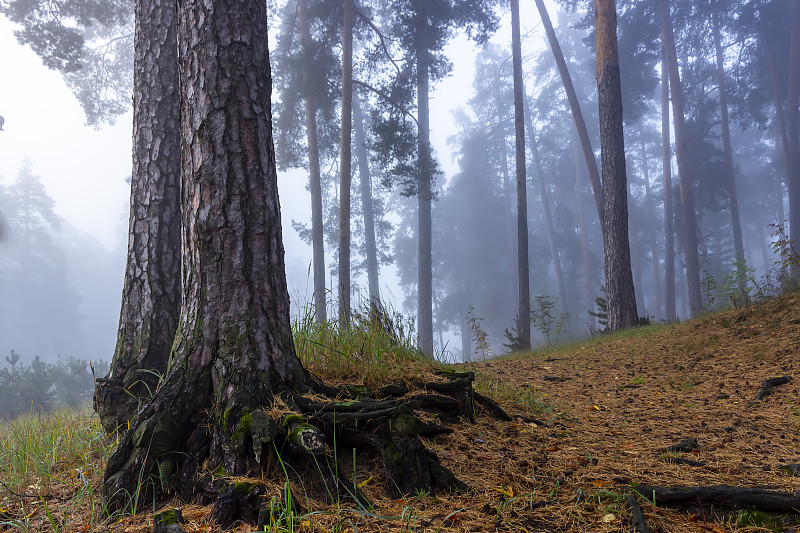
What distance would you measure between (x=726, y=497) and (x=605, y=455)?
30.8 inches

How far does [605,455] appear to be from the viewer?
8.64 ft

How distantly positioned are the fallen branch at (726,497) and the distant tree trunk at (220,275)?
187 centimetres

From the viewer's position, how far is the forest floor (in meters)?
1.82

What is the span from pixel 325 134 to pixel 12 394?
1434 cm

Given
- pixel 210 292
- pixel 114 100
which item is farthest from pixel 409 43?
pixel 210 292

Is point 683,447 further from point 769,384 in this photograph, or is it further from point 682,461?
point 769,384

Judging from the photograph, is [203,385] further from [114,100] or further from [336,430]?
[114,100]

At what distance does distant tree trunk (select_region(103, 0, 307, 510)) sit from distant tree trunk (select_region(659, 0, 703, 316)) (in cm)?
1931

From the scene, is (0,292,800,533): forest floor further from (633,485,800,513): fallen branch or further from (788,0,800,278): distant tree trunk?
(788,0,800,278): distant tree trunk

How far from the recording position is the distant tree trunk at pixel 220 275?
226cm

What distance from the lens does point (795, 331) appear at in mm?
5500

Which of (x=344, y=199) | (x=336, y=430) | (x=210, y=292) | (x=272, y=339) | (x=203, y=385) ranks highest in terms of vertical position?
(x=344, y=199)

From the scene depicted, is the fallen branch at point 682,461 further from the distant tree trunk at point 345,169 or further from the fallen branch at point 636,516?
the distant tree trunk at point 345,169

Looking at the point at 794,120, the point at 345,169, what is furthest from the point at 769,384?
the point at 794,120
